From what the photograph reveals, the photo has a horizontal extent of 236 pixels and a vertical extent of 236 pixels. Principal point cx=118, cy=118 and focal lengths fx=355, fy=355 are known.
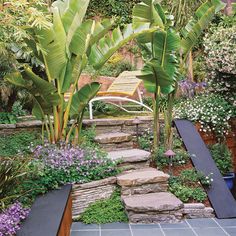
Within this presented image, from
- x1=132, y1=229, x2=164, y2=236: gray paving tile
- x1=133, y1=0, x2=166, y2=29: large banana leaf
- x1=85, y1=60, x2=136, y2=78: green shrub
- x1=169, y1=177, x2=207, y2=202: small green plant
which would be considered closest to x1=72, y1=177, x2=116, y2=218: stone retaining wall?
x1=132, y1=229, x2=164, y2=236: gray paving tile

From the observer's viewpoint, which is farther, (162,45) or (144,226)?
(162,45)

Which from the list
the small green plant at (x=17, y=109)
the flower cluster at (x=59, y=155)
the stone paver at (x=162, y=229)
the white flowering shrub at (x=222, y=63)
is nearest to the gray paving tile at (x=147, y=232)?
the stone paver at (x=162, y=229)

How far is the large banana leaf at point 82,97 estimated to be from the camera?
17.8 ft

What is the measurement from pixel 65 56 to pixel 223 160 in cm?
347

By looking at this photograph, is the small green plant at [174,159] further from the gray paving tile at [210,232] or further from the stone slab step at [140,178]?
the gray paving tile at [210,232]

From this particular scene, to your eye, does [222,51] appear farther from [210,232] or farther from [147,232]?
[147,232]

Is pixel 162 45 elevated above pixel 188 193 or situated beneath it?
elevated above

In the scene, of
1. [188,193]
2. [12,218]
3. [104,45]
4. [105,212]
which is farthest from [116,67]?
[12,218]

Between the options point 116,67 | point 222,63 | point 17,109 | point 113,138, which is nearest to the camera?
point 113,138

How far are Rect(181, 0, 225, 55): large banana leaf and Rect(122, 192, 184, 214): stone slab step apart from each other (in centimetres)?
268

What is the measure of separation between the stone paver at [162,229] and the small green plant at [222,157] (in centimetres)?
182

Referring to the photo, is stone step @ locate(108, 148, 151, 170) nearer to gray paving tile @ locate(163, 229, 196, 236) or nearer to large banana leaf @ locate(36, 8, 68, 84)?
gray paving tile @ locate(163, 229, 196, 236)

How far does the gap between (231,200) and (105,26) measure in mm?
3184

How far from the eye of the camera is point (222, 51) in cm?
696
